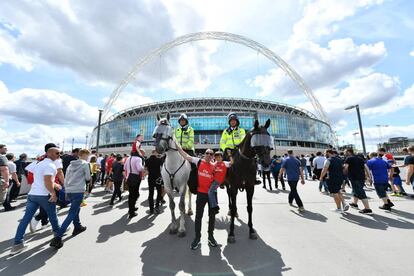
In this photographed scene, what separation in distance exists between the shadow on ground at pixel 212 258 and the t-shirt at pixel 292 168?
4011 millimetres

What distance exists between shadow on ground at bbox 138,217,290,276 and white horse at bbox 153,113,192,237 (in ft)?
2.08

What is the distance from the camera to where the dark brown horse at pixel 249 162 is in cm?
468

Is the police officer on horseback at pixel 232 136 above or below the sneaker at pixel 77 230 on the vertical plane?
above

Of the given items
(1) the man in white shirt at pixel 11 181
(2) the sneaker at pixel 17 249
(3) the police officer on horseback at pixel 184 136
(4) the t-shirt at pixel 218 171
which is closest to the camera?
(2) the sneaker at pixel 17 249

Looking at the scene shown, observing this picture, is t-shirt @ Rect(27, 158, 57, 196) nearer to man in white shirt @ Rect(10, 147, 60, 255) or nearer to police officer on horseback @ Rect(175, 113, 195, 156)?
man in white shirt @ Rect(10, 147, 60, 255)

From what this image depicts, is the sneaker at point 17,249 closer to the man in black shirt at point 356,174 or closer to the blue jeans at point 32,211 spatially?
the blue jeans at point 32,211

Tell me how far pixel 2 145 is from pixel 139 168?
6.12 m

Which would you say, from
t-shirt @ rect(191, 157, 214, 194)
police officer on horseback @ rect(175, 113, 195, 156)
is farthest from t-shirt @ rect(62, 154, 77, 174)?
t-shirt @ rect(191, 157, 214, 194)

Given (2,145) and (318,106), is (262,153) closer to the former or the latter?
(2,145)

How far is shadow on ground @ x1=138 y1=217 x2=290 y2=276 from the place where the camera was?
3.50 meters

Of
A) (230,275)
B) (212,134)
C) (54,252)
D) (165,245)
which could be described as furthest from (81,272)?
(212,134)

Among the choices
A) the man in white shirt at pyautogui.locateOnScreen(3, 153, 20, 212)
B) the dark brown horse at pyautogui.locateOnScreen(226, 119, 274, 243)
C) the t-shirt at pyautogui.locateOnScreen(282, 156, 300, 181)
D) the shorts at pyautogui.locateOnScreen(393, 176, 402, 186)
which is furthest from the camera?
the shorts at pyautogui.locateOnScreen(393, 176, 402, 186)

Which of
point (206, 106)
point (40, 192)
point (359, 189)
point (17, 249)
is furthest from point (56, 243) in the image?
point (206, 106)

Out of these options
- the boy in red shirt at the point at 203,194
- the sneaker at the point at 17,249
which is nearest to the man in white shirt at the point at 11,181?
the sneaker at the point at 17,249
